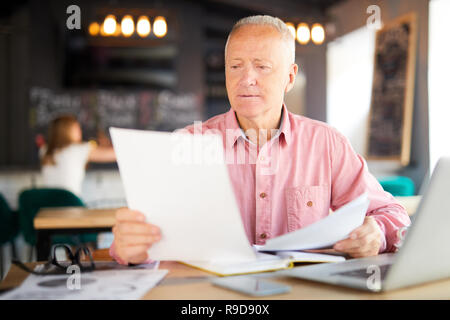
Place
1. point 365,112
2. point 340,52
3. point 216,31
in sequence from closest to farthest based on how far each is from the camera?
point 365,112 < point 340,52 < point 216,31

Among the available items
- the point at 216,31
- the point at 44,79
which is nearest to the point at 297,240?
the point at 44,79

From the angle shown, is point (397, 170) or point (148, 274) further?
point (397, 170)

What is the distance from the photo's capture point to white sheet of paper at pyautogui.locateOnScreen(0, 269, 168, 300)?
2.79ft

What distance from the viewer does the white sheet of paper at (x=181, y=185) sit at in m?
0.94

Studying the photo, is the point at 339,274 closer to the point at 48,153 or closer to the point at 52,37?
the point at 48,153

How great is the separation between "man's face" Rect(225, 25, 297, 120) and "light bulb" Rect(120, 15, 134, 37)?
3286 millimetres

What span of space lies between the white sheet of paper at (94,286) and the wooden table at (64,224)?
61.0 inches

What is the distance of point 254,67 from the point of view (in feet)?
5.25

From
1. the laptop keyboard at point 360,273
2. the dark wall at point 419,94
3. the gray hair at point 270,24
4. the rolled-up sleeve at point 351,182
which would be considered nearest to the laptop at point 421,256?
the laptop keyboard at point 360,273

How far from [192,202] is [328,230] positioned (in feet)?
0.94

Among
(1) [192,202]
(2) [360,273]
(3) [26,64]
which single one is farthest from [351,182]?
(3) [26,64]

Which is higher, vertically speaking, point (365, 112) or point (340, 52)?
point (340, 52)

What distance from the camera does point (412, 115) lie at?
4855 millimetres
